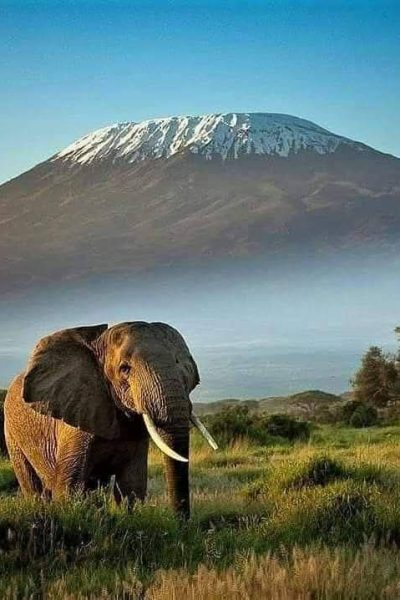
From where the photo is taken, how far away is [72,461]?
867cm

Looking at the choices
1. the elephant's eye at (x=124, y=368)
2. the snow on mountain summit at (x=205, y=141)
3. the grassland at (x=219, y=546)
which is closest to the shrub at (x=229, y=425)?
the grassland at (x=219, y=546)

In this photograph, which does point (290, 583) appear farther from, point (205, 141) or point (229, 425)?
point (205, 141)

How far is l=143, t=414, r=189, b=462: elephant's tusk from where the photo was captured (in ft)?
25.2

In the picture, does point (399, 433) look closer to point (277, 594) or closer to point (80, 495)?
point (80, 495)

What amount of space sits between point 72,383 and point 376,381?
33.8 meters

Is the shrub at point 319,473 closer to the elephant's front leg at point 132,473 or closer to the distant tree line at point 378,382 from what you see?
the elephant's front leg at point 132,473

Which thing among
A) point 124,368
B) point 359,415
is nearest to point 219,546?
point 124,368

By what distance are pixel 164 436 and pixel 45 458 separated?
2.18 metres

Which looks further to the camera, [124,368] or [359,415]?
[359,415]

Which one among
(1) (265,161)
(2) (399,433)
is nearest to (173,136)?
(1) (265,161)

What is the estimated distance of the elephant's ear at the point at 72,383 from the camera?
336 inches

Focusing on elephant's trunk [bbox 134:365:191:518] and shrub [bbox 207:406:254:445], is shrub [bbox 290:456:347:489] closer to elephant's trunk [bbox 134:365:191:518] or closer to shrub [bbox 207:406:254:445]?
elephant's trunk [bbox 134:365:191:518]

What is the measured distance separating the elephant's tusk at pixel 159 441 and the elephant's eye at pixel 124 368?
1.59 feet

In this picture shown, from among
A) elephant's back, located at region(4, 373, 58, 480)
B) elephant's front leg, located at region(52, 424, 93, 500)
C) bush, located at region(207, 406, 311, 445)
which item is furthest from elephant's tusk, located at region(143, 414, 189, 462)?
bush, located at region(207, 406, 311, 445)
